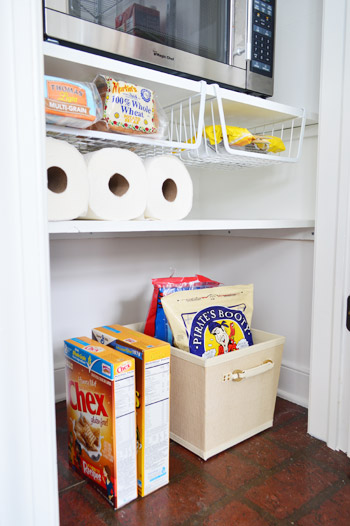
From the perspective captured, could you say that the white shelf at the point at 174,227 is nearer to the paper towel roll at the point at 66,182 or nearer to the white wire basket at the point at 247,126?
the paper towel roll at the point at 66,182

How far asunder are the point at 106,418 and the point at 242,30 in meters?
0.99

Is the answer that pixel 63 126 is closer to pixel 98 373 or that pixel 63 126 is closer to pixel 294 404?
pixel 98 373

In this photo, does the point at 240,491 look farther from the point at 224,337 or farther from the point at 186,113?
the point at 186,113

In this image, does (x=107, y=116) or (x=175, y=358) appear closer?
(x=107, y=116)

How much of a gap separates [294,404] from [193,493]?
1.82ft

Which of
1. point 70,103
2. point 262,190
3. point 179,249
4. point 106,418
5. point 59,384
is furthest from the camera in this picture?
point 179,249

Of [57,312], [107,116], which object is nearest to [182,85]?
[107,116]

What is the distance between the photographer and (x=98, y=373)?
0.83 meters

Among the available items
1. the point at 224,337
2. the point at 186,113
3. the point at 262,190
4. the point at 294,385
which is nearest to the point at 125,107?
the point at 186,113

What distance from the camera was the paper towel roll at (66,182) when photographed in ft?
2.32

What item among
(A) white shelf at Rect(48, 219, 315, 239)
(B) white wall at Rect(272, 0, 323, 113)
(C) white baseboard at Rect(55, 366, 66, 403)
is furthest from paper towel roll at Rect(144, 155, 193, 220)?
(C) white baseboard at Rect(55, 366, 66, 403)

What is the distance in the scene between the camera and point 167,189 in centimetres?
96

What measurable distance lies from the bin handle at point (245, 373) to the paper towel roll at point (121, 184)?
0.47m

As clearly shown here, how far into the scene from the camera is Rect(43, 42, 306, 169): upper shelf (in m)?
0.76
